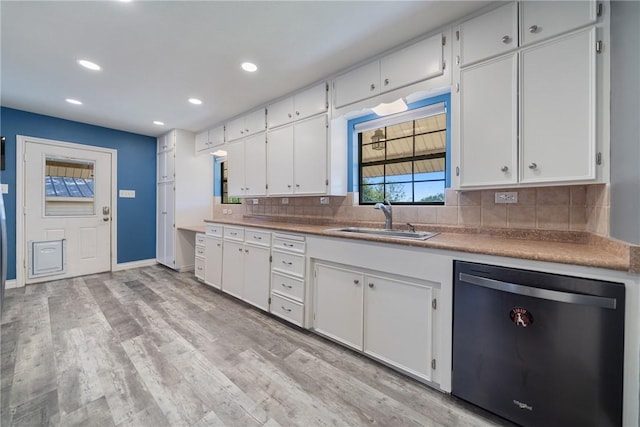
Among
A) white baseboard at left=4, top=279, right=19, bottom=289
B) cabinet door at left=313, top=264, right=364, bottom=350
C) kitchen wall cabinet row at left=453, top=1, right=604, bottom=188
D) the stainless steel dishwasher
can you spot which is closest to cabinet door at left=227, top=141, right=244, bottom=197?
cabinet door at left=313, top=264, right=364, bottom=350

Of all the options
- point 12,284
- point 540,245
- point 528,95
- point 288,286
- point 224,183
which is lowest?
point 12,284

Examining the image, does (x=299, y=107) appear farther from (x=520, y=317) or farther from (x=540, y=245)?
(x=520, y=317)

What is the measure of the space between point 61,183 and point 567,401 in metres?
5.89

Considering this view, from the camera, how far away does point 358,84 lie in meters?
2.30

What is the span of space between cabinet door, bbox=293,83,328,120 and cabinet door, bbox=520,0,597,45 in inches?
62.0

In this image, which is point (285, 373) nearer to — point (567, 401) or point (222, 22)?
point (567, 401)

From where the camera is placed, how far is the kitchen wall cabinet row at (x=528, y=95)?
1.36 meters

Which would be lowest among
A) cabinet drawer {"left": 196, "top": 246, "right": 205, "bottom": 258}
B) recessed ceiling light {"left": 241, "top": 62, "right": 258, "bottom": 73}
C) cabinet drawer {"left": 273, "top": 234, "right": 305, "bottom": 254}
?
cabinet drawer {"left": 196, "top": 246, "right": 205, "bottom": 258}

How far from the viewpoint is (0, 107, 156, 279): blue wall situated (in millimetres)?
3406

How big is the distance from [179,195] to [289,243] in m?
2.82

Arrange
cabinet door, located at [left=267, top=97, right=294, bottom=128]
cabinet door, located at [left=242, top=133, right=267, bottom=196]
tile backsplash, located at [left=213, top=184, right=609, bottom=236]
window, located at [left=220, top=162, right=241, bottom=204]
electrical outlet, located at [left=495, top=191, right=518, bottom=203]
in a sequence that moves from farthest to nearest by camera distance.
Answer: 1. window, located at [left=220, top=162, right=241, bottom=204]
2. cabinet door, located at [left=242, top=133, right=267, bottom=196]
3. cabinet door, located at [left=267, top=97, right=294, bottom=128]
4. electrical outlet, located at [left=495, top=191, right=518, bottom=203]
5. tile backsplash, located at [left=213, top=184, right=609, bottom=236]

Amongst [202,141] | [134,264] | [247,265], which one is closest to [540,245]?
[247,265]

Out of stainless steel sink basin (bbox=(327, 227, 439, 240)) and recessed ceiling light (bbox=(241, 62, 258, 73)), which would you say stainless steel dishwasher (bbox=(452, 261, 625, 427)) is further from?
recessed ceiling light (bbox=(241, 62, 258, 73))

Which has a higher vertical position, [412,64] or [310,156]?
[412,64]
